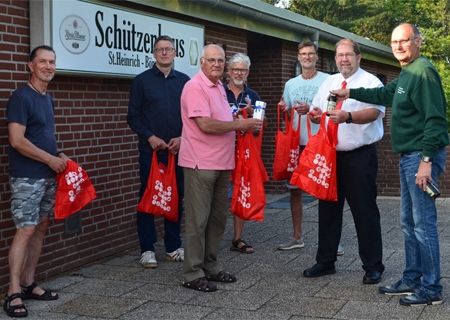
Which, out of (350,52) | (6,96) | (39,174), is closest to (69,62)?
(6,96)

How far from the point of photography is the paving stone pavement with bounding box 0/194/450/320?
16.5ft

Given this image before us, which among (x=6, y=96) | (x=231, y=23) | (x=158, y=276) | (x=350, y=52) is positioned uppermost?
(x=231, y=23)

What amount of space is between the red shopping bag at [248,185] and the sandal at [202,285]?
0.66 meters

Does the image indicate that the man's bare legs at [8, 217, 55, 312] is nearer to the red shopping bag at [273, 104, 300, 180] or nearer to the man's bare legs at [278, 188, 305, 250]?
the red shopping bag at [273, 104, 300, 180]

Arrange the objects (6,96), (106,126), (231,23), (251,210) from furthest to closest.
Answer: (231,23) → (106,126) → (251,210) → (6,96)


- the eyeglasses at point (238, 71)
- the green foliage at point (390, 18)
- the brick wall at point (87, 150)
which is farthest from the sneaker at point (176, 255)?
the green foliage at point (390, 18)

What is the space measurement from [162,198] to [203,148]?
99 cm

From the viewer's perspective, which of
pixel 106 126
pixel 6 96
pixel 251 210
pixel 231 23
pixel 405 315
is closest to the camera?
pixel 405 315

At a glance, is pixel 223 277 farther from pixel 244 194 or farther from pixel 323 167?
pixel 323 167

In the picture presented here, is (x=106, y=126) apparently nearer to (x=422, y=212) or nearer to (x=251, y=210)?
(x=251, y=210)

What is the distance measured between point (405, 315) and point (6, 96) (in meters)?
3.36

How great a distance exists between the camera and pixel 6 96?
5.41m

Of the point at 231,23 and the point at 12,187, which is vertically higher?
the point at 231,23

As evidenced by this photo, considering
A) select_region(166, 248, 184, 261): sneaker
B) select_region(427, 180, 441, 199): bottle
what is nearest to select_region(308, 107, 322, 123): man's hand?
select_region(427, 180, 441, 199): bottle
